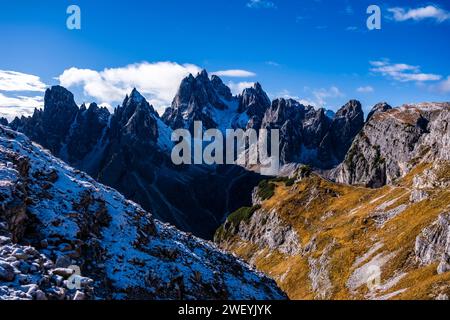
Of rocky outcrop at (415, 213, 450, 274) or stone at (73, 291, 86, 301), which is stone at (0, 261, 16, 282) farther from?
rocky outcrop at (415, 213, 450, 274)

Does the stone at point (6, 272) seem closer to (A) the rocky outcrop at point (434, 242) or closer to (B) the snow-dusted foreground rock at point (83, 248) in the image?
(B) the snow-dusted foreground rock at point (83, 248)

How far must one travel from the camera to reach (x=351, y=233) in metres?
104

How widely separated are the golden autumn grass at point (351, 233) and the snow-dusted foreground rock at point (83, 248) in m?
31.4

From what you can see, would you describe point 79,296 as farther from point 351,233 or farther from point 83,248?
point 351,233

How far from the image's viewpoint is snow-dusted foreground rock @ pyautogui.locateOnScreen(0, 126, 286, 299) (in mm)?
24438

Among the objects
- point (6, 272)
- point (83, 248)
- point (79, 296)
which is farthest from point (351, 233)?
point (6, 272)

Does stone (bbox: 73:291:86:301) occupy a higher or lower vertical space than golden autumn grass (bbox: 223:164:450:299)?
higher

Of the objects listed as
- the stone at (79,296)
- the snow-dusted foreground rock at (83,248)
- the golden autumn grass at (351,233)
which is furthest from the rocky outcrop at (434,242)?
the stone at (79,296)

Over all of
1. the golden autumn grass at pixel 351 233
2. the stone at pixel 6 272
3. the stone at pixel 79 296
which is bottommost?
the golden autumn grass at pixel 351 233

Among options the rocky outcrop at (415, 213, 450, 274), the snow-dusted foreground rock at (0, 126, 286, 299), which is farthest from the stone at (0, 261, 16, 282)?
the rocky outcrop at (415, 213, 450, 274)

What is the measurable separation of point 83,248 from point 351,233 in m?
81.3

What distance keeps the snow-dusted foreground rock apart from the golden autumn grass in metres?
31.4

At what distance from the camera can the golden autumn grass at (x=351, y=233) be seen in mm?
74344
